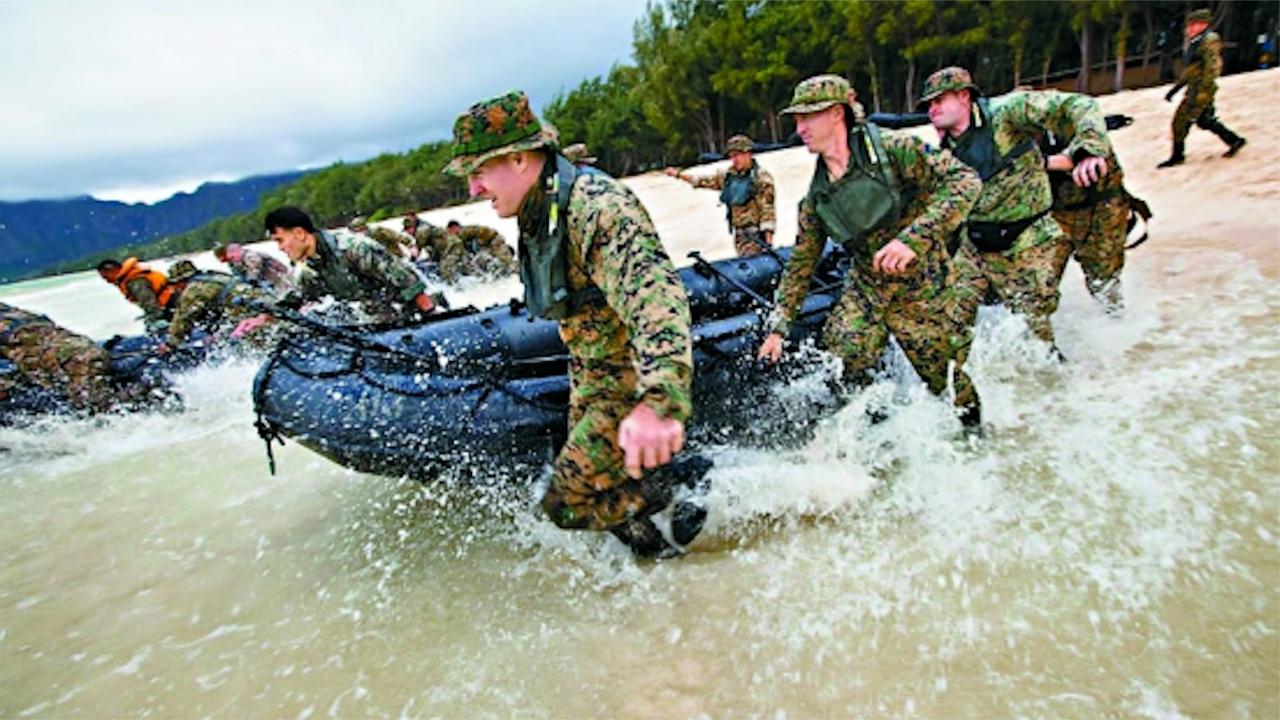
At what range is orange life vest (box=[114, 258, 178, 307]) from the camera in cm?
671

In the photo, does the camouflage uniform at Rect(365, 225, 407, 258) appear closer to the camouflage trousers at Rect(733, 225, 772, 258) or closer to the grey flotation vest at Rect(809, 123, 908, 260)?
the camouflage trousers at Rect(733, 225, 772, 258)

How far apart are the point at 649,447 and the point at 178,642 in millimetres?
2754

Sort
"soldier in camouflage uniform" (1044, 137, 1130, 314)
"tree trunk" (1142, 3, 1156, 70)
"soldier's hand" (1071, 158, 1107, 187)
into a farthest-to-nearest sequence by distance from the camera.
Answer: "tree trunk" (1142, 3, 1156, 70) < "soldier in camouflage uniform" (1044, 137, 1130, 314) < "soldier's hand" (1071, 158, 1107, 187)

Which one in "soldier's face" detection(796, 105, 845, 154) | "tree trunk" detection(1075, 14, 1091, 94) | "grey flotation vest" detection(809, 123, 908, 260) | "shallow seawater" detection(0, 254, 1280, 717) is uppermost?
"tree trunk" detection(1075, 14, 1091, 94)

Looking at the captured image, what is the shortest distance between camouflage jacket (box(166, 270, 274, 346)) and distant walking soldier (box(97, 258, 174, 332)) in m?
0.59

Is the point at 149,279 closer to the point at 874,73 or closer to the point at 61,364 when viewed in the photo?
the point at 61,364

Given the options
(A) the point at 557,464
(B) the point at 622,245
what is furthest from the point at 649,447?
(A) the point at 557,464

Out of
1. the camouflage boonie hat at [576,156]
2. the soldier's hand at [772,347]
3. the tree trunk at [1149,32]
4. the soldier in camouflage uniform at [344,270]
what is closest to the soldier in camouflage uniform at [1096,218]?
the soldier's hand at [772,347]

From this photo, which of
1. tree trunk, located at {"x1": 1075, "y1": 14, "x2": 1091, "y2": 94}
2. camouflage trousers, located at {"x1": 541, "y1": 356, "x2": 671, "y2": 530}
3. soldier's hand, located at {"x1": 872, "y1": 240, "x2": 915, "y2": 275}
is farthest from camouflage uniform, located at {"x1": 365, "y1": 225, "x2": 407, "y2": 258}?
tree trunk, located at {"x1": 1075, "y1": 14, "x2": 1091, "y2": 94}

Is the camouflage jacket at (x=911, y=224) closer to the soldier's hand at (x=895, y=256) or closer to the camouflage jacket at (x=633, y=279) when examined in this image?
the soldier's hand at (x=895, y=256)

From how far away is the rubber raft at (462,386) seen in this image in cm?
312

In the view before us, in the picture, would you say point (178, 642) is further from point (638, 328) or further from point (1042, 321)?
point (1042, 321)

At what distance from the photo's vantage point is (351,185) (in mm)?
89625

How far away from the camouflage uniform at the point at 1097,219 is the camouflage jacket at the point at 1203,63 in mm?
4839
